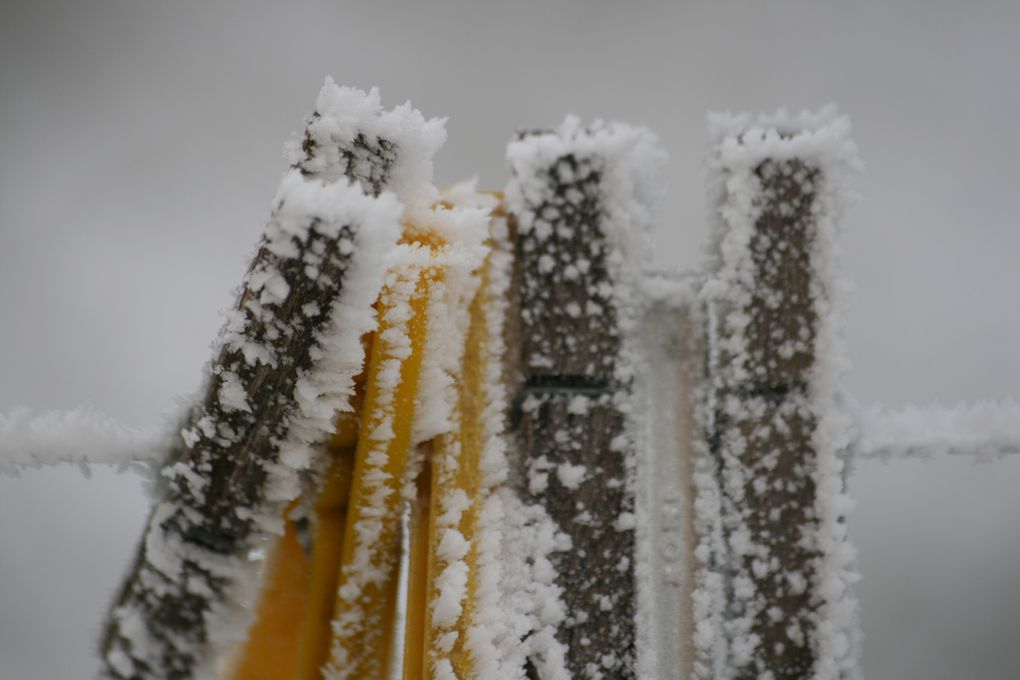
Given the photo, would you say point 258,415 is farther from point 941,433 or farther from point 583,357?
point 941,433

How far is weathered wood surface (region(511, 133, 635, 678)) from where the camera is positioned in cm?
44

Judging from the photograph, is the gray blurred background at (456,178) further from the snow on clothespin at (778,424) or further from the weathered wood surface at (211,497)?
the weathered wood surface at (211,497)

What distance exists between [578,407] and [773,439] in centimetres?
15

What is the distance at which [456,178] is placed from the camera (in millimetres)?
1373

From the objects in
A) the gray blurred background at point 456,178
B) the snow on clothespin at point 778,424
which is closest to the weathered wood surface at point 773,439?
the snow on clothespin at point 778,424

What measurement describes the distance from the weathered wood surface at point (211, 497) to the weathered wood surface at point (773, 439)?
292 millimetres

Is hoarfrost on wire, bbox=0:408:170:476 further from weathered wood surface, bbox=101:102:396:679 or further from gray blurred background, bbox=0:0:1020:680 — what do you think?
gray blurred background, bbox=0:0:1020:680

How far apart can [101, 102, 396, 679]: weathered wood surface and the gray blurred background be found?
93 cm

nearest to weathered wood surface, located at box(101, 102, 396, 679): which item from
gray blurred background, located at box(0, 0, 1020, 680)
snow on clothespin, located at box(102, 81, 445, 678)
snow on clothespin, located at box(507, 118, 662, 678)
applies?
snow on clothespin, located at box(102, 81, 445, 678)

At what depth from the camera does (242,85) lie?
4.95ft

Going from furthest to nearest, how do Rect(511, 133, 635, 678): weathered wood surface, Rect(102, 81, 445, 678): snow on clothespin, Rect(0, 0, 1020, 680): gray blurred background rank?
Rect(0, 0, 1020, 680): gray blurred background → Rect(511, 133, 635, 678): weathered wood surface → Rect(102, 81, 445, 678): snow on clothespin

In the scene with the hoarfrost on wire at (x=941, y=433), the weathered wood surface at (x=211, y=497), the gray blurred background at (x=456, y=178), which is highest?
the gray blurred background at (x=456, y=178)

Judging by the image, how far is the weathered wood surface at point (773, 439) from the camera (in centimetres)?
47

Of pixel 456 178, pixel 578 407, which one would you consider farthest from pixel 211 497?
pixel 456 178
